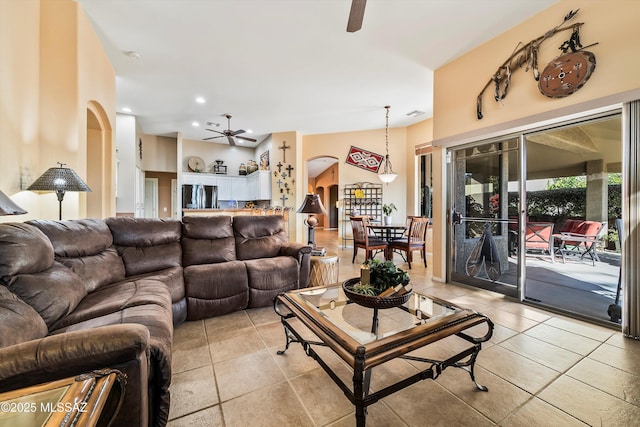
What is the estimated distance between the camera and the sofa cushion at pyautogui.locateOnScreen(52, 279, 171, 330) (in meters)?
1.46

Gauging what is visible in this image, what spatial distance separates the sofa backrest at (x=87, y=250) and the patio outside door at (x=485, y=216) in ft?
12.9

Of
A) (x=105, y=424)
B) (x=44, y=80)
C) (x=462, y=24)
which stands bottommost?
(x=105, y=424)

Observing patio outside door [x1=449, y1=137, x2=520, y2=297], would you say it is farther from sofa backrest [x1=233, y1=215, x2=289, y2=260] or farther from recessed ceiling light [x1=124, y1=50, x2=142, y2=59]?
recessed ceiling light [x1=124, y1=50, x2=142, y2=59]

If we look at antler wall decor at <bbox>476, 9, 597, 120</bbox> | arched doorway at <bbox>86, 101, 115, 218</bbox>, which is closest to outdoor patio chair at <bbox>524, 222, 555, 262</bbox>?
antler wall decor at <bbox>476, 9, 597, 120</bbox>

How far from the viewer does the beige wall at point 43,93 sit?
206 cm

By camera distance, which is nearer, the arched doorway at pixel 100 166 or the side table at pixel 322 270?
the side table at pixel 322 270

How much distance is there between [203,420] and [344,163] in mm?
6320

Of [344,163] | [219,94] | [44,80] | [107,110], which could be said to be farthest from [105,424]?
[344,163]

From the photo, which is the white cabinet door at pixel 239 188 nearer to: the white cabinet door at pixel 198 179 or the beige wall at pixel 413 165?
the white cabinet door at pixel 198 179

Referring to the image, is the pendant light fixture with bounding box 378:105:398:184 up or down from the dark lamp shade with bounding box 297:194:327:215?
up

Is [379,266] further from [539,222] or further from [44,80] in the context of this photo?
[539,222]

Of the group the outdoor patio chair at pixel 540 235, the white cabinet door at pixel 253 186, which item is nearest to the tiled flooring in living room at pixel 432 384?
the outdoor patio chair at pixel 540 235

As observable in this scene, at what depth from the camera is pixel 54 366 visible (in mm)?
824

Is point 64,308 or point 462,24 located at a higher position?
point 462,24
